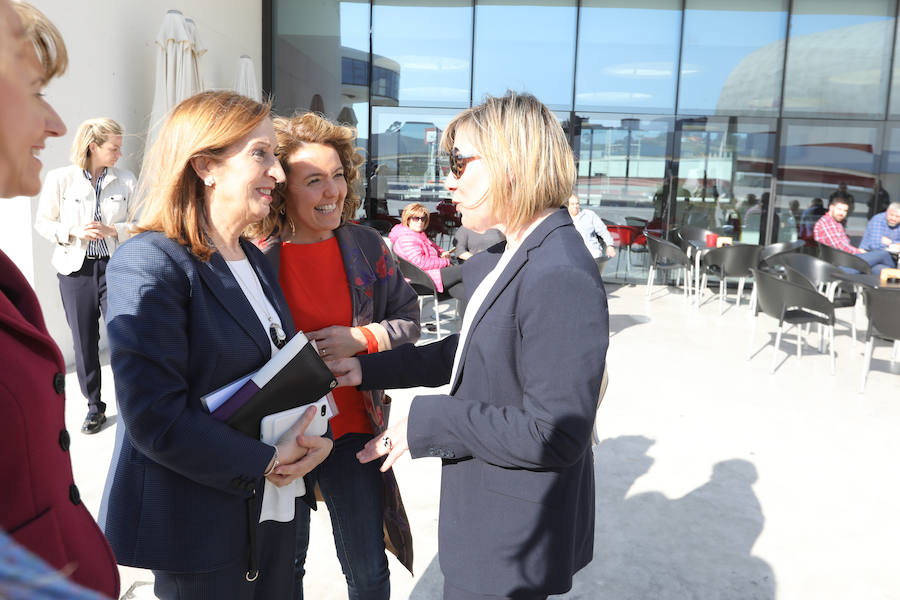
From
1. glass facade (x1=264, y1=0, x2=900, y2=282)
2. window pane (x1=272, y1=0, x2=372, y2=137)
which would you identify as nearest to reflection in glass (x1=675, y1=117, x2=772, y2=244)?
glass facade (x1=264, y1=0, x2=900, y2=282)

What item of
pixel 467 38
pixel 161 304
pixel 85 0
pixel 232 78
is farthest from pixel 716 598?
pixel 467 38

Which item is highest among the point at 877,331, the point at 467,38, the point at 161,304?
the point at 467,38

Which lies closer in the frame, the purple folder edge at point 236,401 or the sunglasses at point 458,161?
the purple folder edge at point 236,401

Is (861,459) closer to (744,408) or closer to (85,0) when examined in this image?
(744,408)

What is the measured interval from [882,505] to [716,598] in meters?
1.56

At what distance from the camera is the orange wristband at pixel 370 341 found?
6.57 ft

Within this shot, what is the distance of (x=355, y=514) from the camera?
1.96 meters

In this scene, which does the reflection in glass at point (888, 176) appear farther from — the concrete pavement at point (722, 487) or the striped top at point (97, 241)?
the striped top at point (97, 241)

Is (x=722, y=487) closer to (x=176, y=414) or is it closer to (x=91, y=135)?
(x=176, y=414)

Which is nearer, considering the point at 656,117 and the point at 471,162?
the point at 471,162

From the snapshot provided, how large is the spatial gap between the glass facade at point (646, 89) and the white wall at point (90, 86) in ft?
11.2

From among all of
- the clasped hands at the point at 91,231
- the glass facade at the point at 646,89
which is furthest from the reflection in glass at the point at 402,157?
the clasped hands at the point at 91,231

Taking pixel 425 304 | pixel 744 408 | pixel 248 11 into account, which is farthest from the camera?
pixel 248 11

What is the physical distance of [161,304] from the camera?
1.34m
